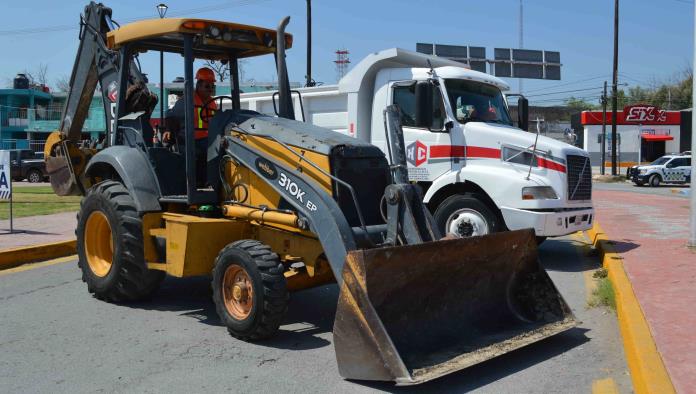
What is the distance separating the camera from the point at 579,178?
32.7 ft

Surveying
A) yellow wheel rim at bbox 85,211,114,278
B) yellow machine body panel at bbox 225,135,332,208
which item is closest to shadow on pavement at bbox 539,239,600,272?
yellow machine body panel at bbox 225,135,332,208

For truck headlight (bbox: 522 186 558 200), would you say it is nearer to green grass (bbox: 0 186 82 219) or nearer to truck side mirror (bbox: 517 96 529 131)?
truck side mirror (bbox: 517 96 529 131)

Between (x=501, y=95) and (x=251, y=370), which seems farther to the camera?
(x=501, y=95)

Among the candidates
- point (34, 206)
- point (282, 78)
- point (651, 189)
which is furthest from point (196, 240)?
point (651, 189)

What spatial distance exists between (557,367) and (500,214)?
4.44 m

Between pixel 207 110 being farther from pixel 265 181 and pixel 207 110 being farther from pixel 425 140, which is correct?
pixel 425 140

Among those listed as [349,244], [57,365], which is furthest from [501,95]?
[57,365]

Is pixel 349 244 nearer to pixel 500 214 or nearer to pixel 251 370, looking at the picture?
pixel 251 370

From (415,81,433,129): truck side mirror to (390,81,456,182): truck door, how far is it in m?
0.23

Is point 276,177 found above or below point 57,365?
above

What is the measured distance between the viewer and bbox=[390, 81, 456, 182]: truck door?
33.2 feet

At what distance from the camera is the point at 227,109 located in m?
7.47

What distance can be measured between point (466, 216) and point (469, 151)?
0.94m

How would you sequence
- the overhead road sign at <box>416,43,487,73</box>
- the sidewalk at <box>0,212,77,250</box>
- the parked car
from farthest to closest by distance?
1. the overhead road sign at <box>416,43,487,73</box>
2. the parked car
3. the sidewalk at <box>0,212,77,250</box>
